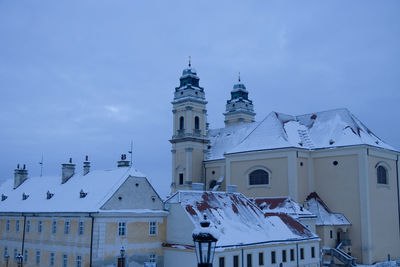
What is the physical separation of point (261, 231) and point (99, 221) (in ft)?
40.1

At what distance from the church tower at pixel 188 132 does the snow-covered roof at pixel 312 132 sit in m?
12.3

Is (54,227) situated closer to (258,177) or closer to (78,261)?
(78,261)

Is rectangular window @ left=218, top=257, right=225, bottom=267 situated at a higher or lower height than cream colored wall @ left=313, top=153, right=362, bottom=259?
lower

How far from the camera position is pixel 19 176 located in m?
44.1

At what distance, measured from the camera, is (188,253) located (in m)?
29.4

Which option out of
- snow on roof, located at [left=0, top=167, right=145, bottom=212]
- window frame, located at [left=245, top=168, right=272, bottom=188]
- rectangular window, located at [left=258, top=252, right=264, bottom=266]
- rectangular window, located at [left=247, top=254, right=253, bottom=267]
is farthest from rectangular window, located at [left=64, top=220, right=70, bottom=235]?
window frame, located at [left=245, top=168, right=272, bottom=188]

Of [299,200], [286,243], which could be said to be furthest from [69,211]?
[299,200]

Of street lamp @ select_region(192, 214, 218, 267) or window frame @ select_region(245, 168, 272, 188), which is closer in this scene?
street lamp @ select_region(192, 214, 218, 267)

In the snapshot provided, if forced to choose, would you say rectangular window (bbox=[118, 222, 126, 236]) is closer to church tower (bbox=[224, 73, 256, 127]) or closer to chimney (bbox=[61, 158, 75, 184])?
chimney (bbox=[61, 158, 75, 184])

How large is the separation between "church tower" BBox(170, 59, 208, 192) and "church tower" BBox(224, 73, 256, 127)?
Result: 13691 millimetres

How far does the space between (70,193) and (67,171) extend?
168 inches

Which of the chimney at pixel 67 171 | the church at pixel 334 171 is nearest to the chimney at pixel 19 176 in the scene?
the chimney at pixel 67 171

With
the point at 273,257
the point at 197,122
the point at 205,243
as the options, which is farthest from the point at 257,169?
the point at 205,243

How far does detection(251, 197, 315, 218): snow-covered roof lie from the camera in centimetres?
4275
